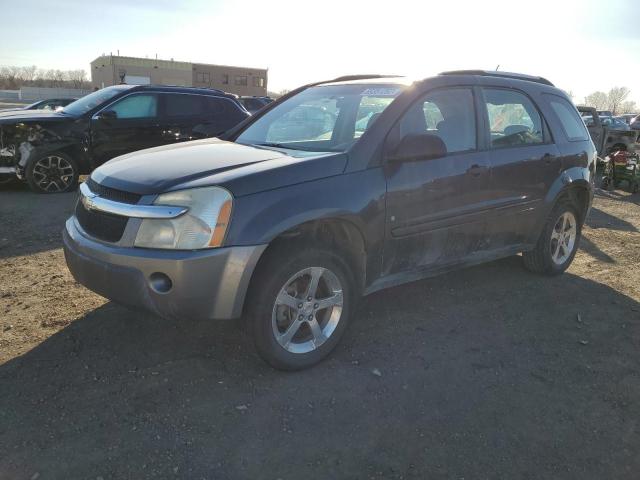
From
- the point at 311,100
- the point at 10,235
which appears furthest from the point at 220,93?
the point at 311,100

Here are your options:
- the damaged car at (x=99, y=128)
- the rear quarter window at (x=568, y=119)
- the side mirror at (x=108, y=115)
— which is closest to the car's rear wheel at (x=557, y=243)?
the rear quarter window at (x=568, y=119)

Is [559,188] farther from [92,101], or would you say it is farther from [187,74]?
[187,74]

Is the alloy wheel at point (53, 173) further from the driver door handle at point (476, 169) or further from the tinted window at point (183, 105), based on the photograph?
the driver door handle at point (476, 169)

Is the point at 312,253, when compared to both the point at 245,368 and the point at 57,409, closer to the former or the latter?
the point at 245,368

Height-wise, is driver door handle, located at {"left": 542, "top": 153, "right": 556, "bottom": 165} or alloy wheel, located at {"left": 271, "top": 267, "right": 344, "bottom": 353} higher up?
driver door handle, located at {"left": 542, "top": 153, "right": 556, "bottom": 165}

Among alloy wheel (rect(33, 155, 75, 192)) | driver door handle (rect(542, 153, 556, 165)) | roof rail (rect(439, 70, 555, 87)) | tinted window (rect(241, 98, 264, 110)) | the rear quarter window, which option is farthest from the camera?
tinted window (rect(241, 98, 264, 110))

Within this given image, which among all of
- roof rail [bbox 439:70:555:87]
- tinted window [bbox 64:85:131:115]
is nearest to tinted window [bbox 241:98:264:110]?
tinted window [bbox 64:85:131:115]

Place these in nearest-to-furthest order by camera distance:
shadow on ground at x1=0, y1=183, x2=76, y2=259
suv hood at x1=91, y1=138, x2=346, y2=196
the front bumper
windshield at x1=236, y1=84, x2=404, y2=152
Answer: the front bumper
suv hood at x1=91, y1=138, x2=346, y2=196
windshield at x1=236, y1=84, x2=404, y2=152
shadow on ground at x1=0, y1=183, x2=76, y2=259

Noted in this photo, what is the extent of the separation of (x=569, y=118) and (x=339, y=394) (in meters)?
3.80

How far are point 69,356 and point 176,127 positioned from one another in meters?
6.19

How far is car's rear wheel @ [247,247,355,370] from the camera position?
2978 millimetres

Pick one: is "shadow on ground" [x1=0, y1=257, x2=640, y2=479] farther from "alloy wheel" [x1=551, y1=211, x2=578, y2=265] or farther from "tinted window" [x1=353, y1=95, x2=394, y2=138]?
"tinted window" [x1=353, y1=95, x2=394, y2=138]

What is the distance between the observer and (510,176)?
4285mm

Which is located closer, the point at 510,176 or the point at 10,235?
the point at 510,176
